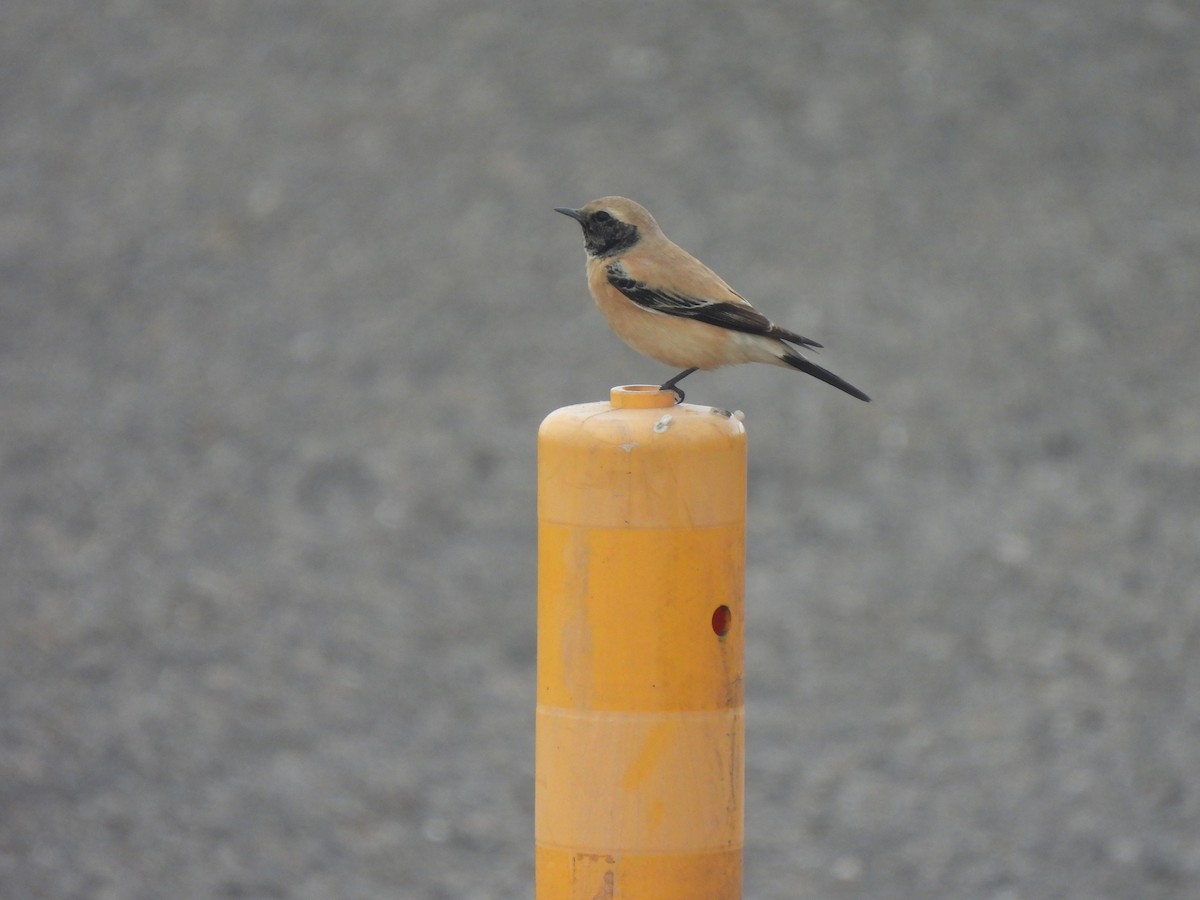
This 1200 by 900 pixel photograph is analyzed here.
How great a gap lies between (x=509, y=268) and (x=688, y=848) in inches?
350

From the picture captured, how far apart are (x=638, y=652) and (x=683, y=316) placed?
1.59 meters

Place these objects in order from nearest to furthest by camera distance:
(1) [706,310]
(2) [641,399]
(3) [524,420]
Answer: (2) [641,399] < (1) [706,310] < (3) [524,420]

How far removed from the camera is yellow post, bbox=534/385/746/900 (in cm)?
416

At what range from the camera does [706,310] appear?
5434mm

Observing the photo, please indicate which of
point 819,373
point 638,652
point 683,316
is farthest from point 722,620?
point 683,316

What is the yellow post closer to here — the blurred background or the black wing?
the black wing

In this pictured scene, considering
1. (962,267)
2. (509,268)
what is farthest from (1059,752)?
(509,268)

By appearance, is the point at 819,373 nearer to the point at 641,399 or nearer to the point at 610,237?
the point at 610,237

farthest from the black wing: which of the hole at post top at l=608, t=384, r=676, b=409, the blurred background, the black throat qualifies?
the blurred background

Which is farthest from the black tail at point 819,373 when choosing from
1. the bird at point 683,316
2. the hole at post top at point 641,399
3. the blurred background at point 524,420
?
the blurred background at point 524,420

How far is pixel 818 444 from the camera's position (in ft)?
35.9

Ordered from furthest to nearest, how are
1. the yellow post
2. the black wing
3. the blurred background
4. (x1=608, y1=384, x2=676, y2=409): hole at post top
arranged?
the blurred background → the black wing → (x1=608, y1=384, x2=676, y2=409): hole at post top → the yellow post

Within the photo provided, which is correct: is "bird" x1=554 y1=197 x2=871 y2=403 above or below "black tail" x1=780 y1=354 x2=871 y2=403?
above

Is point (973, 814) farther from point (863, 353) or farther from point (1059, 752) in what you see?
point (863, 353)
